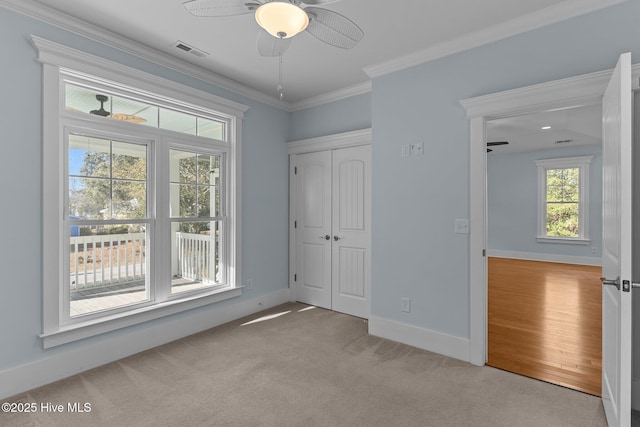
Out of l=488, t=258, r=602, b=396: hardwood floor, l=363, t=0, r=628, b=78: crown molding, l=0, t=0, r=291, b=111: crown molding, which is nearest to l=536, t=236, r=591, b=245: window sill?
l=488, t=258, r=602, b=396: hardwood floor

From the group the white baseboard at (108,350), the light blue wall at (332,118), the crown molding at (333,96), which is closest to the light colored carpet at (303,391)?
the white baseboard at (108,350)

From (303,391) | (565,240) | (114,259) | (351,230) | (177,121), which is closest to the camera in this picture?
(303,391)

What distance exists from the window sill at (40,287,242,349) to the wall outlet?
6.40 feet

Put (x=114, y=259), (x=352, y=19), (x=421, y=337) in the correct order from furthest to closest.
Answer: (x=421, y=337), (x=114, y=259), (x=352, y=19)

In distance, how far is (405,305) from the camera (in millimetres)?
3256

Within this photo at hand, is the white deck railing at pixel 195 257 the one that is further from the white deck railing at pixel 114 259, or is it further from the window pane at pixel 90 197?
the window pane at pixel 90 197

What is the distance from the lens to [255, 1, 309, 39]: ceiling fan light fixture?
1.56 meters

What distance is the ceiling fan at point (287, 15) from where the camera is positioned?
1574mm

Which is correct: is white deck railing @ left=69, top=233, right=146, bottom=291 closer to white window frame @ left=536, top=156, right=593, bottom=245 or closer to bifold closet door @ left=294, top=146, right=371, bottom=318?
bifold closet door @ left=294, top=146, right=371, bottom=318

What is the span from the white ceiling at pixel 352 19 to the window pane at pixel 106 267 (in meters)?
1.75

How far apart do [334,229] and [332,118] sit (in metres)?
1.48

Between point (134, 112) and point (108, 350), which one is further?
point (134, 112)

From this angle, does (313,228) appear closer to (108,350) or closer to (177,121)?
(177,121)

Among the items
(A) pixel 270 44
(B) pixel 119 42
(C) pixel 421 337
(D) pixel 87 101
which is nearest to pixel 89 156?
(D) pixel 87 101
